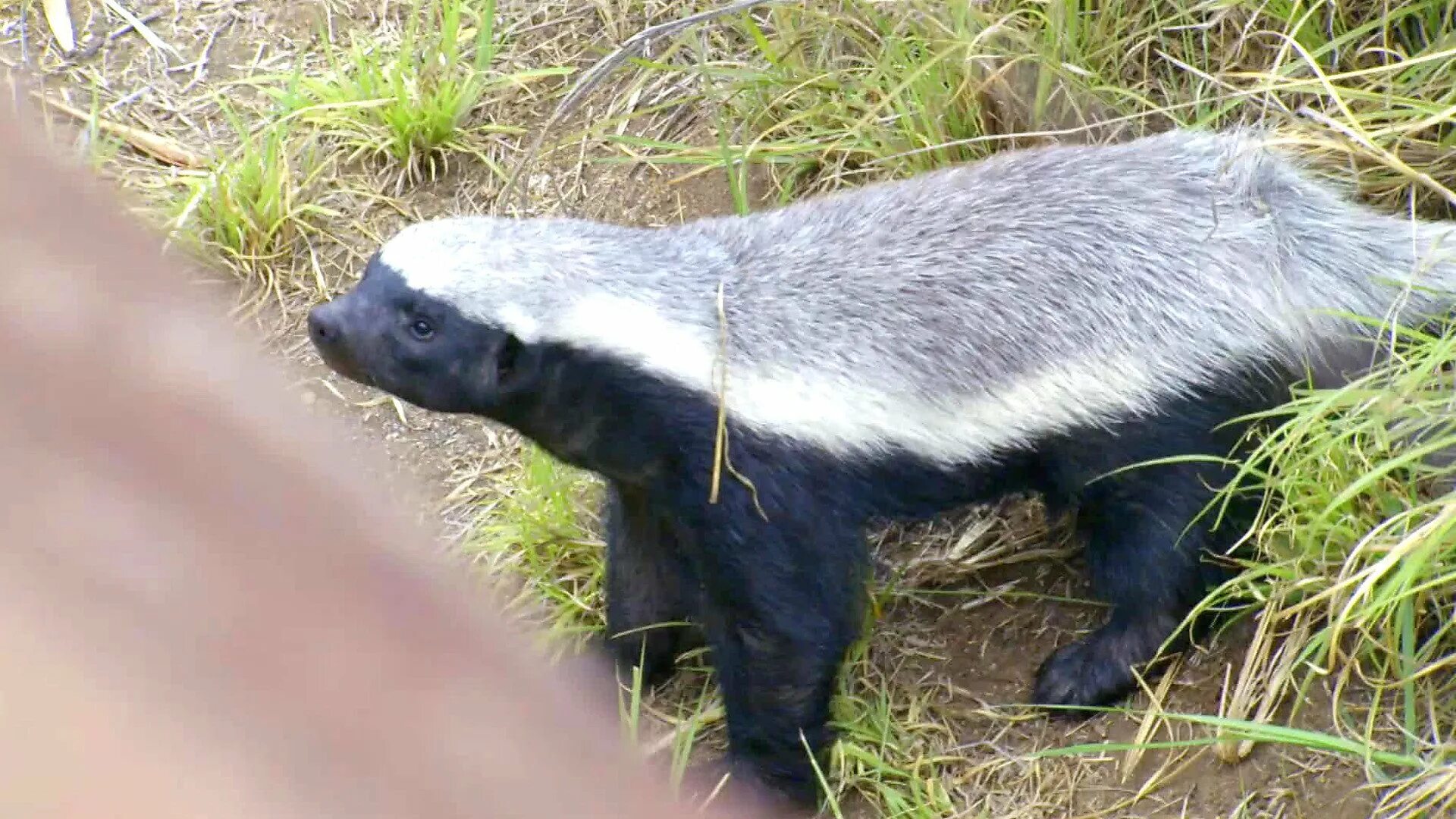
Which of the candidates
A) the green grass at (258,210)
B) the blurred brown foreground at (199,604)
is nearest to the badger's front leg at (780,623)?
the green grass at (258,210)

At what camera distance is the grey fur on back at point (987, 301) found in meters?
3.08

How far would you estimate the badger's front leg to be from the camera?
3.16 m

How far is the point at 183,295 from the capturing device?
1.96 ft

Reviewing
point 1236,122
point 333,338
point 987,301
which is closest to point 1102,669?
point 987,301

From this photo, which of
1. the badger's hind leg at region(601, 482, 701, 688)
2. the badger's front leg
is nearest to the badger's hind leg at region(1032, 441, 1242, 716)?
the badger's front leg

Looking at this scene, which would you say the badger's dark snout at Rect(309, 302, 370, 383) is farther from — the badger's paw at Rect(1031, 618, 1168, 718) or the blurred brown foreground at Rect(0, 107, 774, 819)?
the blurred brown foreground at Rect(0, 107, 774, 819)

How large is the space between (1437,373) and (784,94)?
6.26 feet

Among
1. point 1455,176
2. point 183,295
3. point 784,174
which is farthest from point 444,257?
point 183,295

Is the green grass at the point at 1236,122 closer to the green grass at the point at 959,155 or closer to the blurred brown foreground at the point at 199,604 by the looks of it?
the green grass at the point at 959,155

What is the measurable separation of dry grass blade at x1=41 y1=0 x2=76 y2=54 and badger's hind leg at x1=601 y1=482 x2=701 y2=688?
2.77 meters

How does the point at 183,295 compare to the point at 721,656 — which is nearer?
the point at 183,295

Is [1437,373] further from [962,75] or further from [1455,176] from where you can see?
[962,75]

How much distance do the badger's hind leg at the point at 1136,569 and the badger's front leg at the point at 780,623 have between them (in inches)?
19.4

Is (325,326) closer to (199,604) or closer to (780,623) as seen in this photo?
(780,623)
